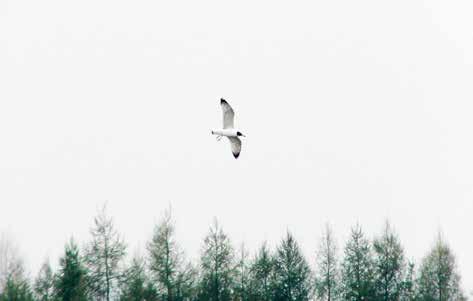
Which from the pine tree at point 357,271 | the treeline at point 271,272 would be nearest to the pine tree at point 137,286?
the treeline at point 271,272

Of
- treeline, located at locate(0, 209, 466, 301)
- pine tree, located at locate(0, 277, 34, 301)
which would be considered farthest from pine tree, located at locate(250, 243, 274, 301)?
pine tree, located at locate(0, 277, 34, 301)

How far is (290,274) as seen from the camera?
61625 mm

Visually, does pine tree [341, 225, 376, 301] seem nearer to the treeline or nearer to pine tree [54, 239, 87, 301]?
the treeline

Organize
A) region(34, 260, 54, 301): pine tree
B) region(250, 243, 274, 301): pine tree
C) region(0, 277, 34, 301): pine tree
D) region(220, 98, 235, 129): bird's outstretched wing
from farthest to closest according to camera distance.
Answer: region(250, 243, 274, 301): pine tree
region(34, 260, 54, 301): pine tree
region(220, 98, 235, 129): bird's outstretched wing
region(0, 277, 34, 301): pine tree

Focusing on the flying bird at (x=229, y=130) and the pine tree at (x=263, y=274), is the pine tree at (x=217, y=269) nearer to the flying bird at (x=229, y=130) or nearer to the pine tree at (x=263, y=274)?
the pine tree at (x=263, y=274)

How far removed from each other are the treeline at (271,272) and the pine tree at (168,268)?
Result: 2.6 inches

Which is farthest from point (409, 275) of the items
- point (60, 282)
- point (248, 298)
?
point (60, 282)

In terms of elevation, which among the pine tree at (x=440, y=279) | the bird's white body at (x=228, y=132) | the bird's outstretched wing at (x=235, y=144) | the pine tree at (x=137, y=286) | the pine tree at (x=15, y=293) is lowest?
the pine tree at (x=15, y=293)

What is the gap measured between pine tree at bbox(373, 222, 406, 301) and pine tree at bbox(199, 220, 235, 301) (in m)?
11.9

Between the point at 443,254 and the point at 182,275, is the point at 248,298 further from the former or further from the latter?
the point at 443,254

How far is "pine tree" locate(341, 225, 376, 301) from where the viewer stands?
61.2m

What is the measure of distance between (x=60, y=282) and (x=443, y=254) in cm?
3384

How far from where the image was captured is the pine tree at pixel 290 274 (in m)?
61.2

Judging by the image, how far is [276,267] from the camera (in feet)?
203
